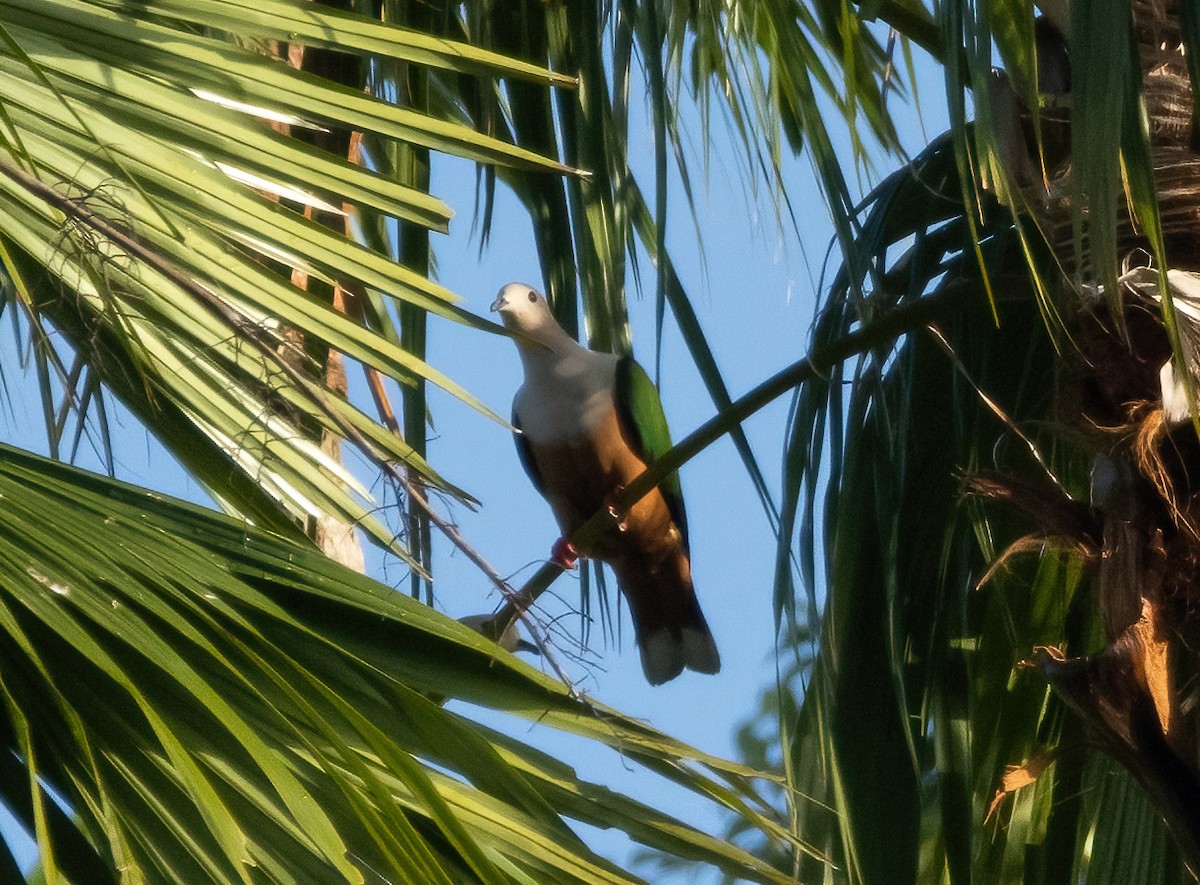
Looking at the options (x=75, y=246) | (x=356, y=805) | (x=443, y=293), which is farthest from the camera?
(x=443, y=293)

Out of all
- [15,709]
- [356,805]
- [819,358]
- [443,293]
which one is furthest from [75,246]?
[819,358]

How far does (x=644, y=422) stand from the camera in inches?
178

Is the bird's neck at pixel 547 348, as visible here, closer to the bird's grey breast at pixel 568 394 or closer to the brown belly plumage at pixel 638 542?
the bird's grey breast at pixel 568 394

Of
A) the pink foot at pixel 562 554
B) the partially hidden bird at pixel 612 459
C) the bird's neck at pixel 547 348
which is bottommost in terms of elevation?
the pink foot at pixel 562 554

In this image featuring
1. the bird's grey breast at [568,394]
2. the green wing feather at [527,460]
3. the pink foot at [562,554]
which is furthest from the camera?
the green wing feather at [527,460]

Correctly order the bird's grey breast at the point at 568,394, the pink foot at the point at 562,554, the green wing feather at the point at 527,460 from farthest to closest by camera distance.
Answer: the green wing feather at the point at 527,460 → the bird's grey breast at the point at 568,394 → the pink foot at the point at 562,554

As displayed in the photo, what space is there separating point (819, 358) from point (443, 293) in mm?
612

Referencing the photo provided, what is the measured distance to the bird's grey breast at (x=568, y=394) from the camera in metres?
4.43

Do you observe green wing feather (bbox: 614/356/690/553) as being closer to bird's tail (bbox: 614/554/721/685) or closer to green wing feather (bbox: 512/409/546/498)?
bird's tail (bbox: 614/554/721/685)

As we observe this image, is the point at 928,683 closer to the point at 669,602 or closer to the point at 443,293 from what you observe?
the point at 443,293

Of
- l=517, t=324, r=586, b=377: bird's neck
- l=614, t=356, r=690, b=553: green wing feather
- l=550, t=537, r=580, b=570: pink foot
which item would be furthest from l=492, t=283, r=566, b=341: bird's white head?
l=550, t=537, r=580, b=570: pink foot

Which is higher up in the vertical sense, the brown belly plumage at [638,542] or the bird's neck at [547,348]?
the bird's neck at [547,348]

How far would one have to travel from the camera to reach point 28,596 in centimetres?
162

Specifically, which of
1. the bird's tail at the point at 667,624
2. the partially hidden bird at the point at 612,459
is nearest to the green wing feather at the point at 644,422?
the partially hidden bird at the point at 612,459
